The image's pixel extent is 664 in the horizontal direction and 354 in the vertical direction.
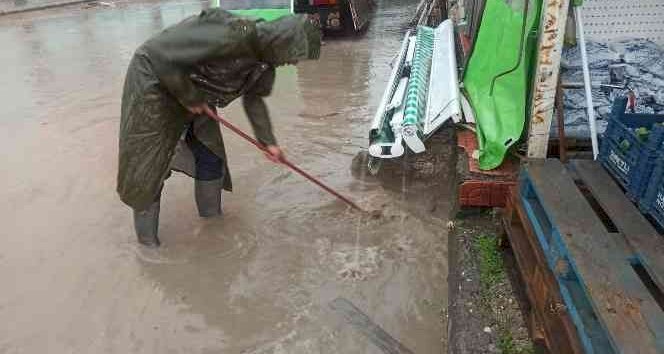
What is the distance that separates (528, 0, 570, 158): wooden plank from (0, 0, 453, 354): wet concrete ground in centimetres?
96

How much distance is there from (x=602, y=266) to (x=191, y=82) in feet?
7.23

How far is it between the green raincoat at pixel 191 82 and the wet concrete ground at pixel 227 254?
589 millimetres

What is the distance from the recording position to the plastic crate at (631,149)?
2123mm

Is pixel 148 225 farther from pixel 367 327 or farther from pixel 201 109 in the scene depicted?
pixel 367 327

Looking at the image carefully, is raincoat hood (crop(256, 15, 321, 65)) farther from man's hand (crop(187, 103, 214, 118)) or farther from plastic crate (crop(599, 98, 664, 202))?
plastic crate (crop(599, 98, 664, 202))

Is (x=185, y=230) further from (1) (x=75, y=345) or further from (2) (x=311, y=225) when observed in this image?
(1) (x=75, y=345)

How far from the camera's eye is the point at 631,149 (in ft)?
7.56

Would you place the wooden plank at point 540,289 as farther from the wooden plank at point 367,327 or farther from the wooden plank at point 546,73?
the wooden plank at point 367,327

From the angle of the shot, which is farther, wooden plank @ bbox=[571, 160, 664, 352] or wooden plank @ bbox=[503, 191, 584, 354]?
wooden plank @ bbox=[503, 191, 584, 354]

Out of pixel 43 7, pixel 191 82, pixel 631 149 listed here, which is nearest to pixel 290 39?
pixel 191 82

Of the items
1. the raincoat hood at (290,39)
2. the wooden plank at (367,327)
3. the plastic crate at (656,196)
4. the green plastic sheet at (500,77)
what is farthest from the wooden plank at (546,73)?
the wooden plank at (367,327)

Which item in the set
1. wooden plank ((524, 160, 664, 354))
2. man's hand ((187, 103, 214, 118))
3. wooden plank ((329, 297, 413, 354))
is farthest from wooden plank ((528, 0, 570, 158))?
man's hand ((187, 103, 214, 118))

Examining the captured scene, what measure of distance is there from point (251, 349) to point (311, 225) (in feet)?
4.04

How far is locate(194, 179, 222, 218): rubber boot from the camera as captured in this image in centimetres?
368
